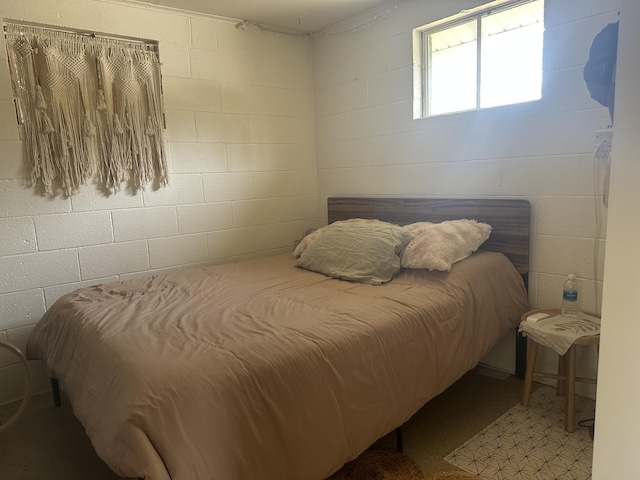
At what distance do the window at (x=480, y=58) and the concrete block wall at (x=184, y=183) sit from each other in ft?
3.39

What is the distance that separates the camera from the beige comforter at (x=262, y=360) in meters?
1.21

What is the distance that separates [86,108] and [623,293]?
2.69 metres

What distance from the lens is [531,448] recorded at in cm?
187

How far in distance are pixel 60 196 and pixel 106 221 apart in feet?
0.93

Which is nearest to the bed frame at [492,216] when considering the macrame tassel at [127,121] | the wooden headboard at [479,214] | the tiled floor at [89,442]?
the wooden headboard at [479,214]

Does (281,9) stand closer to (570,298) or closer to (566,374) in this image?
(570,298)

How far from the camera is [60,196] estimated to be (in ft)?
8.16

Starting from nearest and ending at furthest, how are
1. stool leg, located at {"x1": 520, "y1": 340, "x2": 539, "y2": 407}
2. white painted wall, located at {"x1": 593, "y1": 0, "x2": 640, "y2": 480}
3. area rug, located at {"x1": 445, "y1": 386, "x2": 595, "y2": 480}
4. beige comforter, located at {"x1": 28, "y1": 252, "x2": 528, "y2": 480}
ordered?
1. white painted wall, located at {"x1": 593, "y1": 0, "x2": 640, "y2": 480}
2. beige comforter, located at {"x1": 28, "y1": 252, "x2": 528, "y2": 480}
3. area rug, located at {"x1": 445, "y1": 386, "x2": 595, "y2": 480}
4. stool leg, located at {"x1": 520, "y1": 340, "x2": 539, "y2": 407}

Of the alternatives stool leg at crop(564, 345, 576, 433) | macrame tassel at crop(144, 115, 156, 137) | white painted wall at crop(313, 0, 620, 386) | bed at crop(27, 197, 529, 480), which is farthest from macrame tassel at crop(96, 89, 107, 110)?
stool leg at crop(564, 345, 576, 433)

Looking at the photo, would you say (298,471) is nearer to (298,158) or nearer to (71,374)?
(71,374)

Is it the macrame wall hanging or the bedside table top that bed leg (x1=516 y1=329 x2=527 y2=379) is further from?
the macrame wall hanging

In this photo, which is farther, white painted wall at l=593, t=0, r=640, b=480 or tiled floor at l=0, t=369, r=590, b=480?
tiled floor at l=0, t=369, r=590, b=480

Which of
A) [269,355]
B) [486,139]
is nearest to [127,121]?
[269,355]

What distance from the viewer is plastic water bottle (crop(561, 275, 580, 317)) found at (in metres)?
2.15
